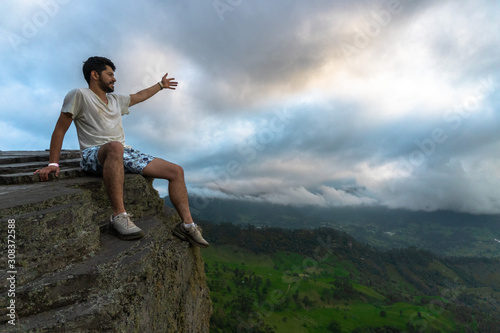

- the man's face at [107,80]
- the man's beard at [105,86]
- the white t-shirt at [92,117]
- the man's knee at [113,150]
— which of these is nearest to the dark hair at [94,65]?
the man's face at [107,80]

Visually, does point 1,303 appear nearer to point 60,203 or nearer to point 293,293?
point 60,203

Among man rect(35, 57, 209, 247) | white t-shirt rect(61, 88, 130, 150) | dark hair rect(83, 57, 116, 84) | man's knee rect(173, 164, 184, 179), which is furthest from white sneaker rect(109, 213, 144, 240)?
dark hair rect(83, 57, 116, 84)

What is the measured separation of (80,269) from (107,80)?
4.55 metres

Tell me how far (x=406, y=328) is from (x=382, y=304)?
4065 cm

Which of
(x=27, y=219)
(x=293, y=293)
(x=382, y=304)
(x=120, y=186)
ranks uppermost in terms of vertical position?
(x=120, y=186)

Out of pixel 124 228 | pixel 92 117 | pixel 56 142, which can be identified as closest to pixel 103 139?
pixel 92 117

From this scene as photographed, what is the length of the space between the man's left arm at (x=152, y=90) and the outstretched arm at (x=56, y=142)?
2.01m

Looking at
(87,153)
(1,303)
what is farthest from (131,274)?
(87,153)

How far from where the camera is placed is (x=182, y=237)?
259 inches

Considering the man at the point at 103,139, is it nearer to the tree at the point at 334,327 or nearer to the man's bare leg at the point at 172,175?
the man's bare leg at the point at 172,175

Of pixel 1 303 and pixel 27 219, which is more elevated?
pixel 27 219

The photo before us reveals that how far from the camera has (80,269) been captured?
13.2 feet

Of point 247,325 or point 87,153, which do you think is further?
point 247,325

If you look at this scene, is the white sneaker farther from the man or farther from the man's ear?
the man's ear
